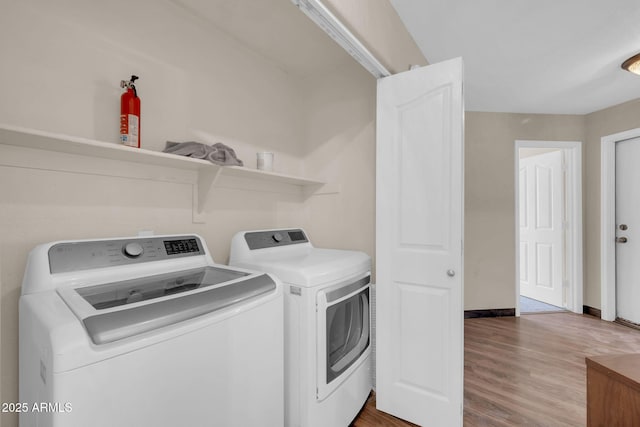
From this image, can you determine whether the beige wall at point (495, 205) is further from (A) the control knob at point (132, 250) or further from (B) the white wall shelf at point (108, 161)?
(A) the control knob at point (132, 250)

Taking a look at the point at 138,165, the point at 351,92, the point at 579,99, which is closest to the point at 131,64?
the point at 138,165

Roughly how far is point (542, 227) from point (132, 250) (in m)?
4.57

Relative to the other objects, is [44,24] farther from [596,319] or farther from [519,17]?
[596,319]

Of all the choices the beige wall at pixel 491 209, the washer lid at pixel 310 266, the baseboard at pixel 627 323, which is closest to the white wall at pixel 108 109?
the washer lid at pixel 310 266

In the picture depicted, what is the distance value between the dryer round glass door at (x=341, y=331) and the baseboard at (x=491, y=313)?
2.14m

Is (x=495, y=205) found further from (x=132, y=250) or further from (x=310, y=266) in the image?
(x=132, y=250)

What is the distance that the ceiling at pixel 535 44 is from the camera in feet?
5.74

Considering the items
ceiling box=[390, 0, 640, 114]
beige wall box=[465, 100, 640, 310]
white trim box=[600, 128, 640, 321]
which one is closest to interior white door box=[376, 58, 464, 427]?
ceiling box=[390, 0, 640, 114]

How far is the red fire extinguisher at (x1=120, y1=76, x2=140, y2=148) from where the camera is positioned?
1.27 m

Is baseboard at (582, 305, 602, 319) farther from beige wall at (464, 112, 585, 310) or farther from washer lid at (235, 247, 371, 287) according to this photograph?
washer lid at (235, 247, 371, 287)

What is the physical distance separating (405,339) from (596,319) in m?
3.10

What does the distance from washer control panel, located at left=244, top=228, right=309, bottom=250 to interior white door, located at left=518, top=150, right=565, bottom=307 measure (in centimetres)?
344

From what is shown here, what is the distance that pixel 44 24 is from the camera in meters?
1.16

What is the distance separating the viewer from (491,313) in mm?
3436
